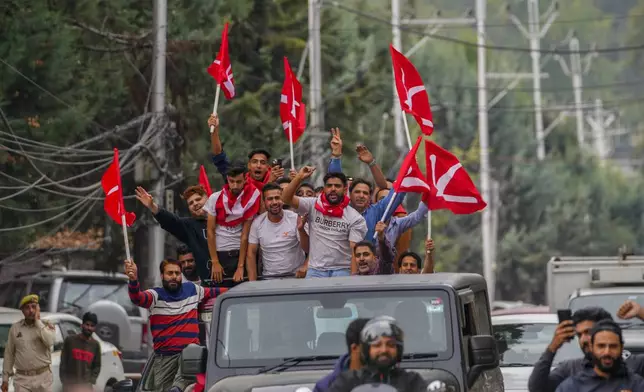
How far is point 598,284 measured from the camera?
898 inches

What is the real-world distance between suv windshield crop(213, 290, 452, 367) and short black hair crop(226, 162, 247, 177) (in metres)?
2.96

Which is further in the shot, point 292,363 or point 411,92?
point 411,92

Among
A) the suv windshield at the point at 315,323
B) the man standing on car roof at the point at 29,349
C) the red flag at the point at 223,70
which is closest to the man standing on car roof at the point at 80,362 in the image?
the man standing on car roof at the point at 29,349

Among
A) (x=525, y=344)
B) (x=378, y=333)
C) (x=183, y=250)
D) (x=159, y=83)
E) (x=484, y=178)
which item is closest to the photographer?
(x=378, y=333)

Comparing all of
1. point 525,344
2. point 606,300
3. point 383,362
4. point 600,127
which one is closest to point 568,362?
point 383,362

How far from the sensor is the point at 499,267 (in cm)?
6956

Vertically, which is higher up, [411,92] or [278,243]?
[411,92]

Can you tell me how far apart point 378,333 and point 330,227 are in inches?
180

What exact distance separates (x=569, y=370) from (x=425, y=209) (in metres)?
4.37

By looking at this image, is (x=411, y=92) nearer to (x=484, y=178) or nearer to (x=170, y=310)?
(x=170, y=310)

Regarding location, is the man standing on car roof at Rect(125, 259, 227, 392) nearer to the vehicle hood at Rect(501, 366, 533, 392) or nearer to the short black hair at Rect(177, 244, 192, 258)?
the short black hair at Rect(177, 244, 192, 258)

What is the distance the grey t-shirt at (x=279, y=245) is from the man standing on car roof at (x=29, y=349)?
640cm

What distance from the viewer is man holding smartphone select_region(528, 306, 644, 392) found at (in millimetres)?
10172

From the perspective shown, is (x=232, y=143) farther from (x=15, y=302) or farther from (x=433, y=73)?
(x=433, y=73)
